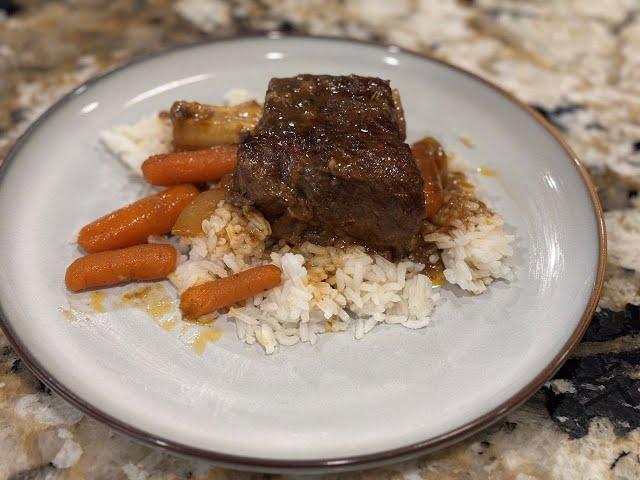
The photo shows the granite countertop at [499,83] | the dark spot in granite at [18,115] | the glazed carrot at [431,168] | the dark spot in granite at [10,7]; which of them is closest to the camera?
the granite countertop at [499,83]

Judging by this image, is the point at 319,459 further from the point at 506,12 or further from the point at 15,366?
the point at 506,12

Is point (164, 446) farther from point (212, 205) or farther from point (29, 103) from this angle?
point (29, 103)

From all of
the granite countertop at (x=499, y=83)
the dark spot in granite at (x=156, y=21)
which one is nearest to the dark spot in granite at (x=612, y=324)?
the granite countertop at (x=499, y=83)

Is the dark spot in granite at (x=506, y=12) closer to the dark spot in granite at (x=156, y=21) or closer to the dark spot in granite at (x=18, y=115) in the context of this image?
the dark spot in granite at (x=156, y=21)

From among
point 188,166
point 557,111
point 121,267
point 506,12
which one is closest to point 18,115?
point 188,166

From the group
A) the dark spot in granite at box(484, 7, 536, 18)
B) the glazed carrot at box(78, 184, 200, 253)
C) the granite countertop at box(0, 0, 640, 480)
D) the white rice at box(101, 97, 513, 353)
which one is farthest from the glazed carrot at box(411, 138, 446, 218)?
the dark spot in granite at box(484, 7, 536, 18)

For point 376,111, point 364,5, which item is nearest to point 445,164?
point 376,111

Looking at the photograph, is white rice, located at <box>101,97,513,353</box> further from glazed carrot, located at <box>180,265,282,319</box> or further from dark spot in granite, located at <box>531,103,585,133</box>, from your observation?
dark spot in granite, located at <box>531,103,585,133</box>
